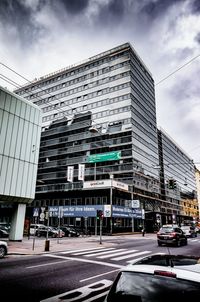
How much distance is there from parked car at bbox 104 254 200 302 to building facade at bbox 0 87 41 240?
2222 cm

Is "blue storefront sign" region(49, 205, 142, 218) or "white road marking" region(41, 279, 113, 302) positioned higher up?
"blue storefront sign" region(49, 205, 142, 218)

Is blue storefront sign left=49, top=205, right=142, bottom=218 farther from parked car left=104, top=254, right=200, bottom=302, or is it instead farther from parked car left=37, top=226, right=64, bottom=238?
parked car left=104, top=254, right=200, bottom=302

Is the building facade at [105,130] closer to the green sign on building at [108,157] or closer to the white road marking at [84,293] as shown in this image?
the green sign on building at [108,157]

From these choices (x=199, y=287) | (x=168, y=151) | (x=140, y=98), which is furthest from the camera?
(x=168, y=151)

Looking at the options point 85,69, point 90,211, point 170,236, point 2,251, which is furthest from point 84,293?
point 85,69

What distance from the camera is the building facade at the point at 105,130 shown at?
61.3m

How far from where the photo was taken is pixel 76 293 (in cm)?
686

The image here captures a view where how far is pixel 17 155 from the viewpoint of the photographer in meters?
25.1

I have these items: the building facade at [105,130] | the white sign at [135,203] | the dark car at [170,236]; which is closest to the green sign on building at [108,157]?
the building facade at [105,130]

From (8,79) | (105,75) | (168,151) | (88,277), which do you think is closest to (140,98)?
(105,75)

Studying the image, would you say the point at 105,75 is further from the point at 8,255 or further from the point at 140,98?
the point at 8,255

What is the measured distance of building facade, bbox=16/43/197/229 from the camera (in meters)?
61.3

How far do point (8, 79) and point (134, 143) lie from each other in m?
51.1

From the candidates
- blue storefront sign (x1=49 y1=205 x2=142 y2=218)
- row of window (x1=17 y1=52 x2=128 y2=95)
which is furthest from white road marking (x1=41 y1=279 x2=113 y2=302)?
row of window (x1=17 y1=52 x2=128 y2=95)
